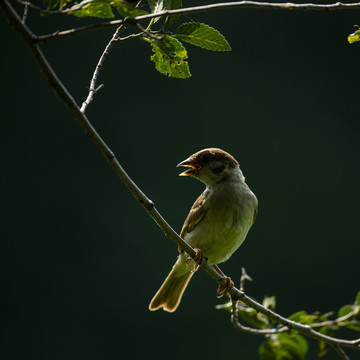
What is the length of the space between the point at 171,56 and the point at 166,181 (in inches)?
362

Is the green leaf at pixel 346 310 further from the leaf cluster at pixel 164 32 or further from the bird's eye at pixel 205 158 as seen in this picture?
the bird's eye at pixel 205 158

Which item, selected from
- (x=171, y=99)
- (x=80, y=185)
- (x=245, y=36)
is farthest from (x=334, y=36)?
(x=80, y=185)

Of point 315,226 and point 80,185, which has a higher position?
point 80,185

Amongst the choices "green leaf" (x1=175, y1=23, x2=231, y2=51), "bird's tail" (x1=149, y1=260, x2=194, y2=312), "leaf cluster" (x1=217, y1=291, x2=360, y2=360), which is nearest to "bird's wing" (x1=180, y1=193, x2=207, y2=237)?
"bird's tail" (x1=149, y1=260, x2=194, y2=312)

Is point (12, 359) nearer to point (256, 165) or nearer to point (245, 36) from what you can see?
point (256, 165)

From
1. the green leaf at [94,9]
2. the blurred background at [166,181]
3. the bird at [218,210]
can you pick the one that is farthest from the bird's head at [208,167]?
the blurred background at [166,181]

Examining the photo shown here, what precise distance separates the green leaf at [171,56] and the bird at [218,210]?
4.72 feet

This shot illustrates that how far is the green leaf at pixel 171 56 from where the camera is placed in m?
2.03

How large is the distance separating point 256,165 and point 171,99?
269 centimetres

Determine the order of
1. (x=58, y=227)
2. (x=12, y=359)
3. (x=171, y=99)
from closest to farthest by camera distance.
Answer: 1. (x=12, y=359)
2. (x=58, y=227)
3. (x=171, y=99)

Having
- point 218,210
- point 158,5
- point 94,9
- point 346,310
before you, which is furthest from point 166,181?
point 94,9

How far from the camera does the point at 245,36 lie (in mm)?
13984

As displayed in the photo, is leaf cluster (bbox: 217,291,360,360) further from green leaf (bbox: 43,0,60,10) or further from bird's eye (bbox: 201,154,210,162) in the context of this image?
green leaf (bbox: 43,0,60,10)

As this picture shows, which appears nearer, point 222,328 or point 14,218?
point 222,328
